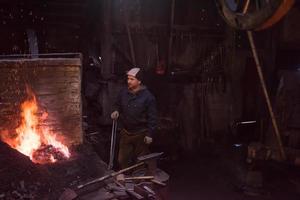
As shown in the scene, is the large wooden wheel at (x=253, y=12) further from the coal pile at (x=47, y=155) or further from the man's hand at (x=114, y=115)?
the coal pile at (x=47, y=155)

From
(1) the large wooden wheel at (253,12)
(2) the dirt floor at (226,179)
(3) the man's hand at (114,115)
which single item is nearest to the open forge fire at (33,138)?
(3) the man's hand at (114,115)

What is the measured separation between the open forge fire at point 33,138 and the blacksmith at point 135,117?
1765 millimetres

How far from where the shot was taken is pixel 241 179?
10.4 m

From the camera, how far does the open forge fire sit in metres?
7.71

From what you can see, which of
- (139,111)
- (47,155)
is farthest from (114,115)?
(47,155)

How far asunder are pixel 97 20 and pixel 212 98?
474 centimetres

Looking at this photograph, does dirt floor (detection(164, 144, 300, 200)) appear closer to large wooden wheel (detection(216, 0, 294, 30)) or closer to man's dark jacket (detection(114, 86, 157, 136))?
man's dark jacket (detection(114, 86, 157, 136))

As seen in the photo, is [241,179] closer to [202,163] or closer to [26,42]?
[202,163]

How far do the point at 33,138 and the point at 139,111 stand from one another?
8.79 ft

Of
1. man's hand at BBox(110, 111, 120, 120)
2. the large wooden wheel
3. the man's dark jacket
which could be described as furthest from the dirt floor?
the large wooden wheel

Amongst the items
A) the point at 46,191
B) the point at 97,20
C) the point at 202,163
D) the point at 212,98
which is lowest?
the point at 202,163

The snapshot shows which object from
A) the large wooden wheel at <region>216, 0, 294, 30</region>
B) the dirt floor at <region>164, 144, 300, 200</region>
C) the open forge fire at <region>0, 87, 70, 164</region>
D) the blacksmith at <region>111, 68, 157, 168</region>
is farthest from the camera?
the dirt floor at <region>164, 144, 300, 200</region>

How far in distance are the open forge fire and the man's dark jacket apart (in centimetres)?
190

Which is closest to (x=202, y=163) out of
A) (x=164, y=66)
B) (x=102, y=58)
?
(x=164, y=66)
